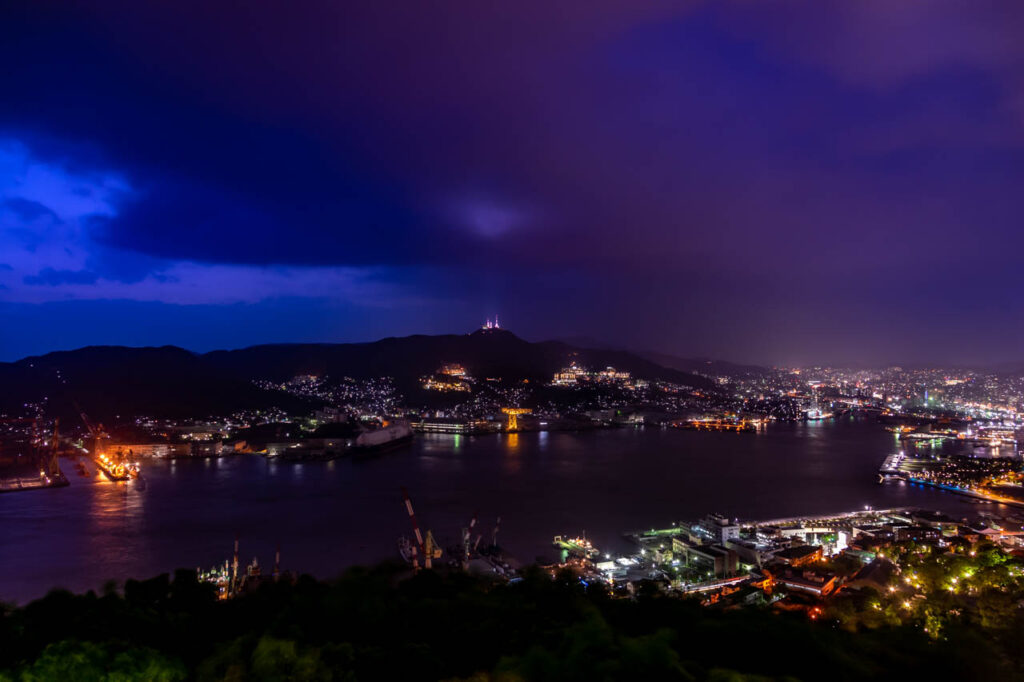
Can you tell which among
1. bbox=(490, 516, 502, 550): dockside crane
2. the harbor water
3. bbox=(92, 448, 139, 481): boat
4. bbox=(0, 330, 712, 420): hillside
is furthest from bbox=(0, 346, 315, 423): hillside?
bbox=(490, 516, 502, 550): dockside crane

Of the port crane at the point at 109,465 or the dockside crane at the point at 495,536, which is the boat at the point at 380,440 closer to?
the port crane at the point at 109,465

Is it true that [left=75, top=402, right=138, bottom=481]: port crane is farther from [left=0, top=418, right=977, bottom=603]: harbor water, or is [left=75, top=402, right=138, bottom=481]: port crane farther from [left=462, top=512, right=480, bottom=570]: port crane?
[left=462, top=512, right=480, bottom=570]: port crane

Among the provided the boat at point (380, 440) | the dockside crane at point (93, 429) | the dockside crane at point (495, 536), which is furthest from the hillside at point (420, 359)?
the dockside crane at point (495, 536)

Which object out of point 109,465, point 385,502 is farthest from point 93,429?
point 385,502

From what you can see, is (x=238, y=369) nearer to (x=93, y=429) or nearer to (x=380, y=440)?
(x=93, y=429)

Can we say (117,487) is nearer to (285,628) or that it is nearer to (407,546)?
(407,546)

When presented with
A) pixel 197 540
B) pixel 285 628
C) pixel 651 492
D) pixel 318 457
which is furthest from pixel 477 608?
pixel 318 457

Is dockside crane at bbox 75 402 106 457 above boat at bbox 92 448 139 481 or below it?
above

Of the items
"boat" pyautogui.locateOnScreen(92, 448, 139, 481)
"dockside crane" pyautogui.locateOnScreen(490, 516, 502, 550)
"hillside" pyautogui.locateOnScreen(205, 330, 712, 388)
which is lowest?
"dockside crane" pyautogui.locateOnScreen(490, 516, 502, 550)
